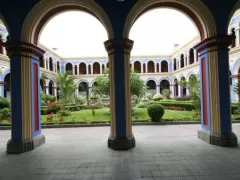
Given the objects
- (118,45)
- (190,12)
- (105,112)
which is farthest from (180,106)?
(118,45)

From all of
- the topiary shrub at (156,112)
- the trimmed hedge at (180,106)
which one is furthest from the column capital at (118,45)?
the trimmed hedge at (180,106)

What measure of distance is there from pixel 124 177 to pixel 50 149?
2.70m

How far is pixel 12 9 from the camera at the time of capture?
498cm

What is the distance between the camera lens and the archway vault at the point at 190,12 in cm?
507

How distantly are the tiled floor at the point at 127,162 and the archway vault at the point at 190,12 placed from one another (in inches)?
125

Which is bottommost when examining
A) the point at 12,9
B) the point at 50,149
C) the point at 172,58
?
the point at 50,149

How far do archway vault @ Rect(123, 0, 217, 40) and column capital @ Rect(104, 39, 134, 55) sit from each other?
8.0 inches

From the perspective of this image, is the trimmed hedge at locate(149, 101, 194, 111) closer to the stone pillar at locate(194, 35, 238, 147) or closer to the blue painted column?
the stone pillar at locate(194, 35, 238, 147)

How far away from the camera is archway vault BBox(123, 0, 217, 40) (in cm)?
507

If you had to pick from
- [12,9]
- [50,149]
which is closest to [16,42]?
[12,9]

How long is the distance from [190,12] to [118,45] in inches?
101

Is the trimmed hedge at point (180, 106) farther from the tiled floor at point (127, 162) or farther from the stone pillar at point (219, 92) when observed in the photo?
the tiled floor at point (127, 162)

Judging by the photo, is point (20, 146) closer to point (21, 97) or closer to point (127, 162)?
point (21, 97)

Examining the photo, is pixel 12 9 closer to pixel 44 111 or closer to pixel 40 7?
pixel 40 7
